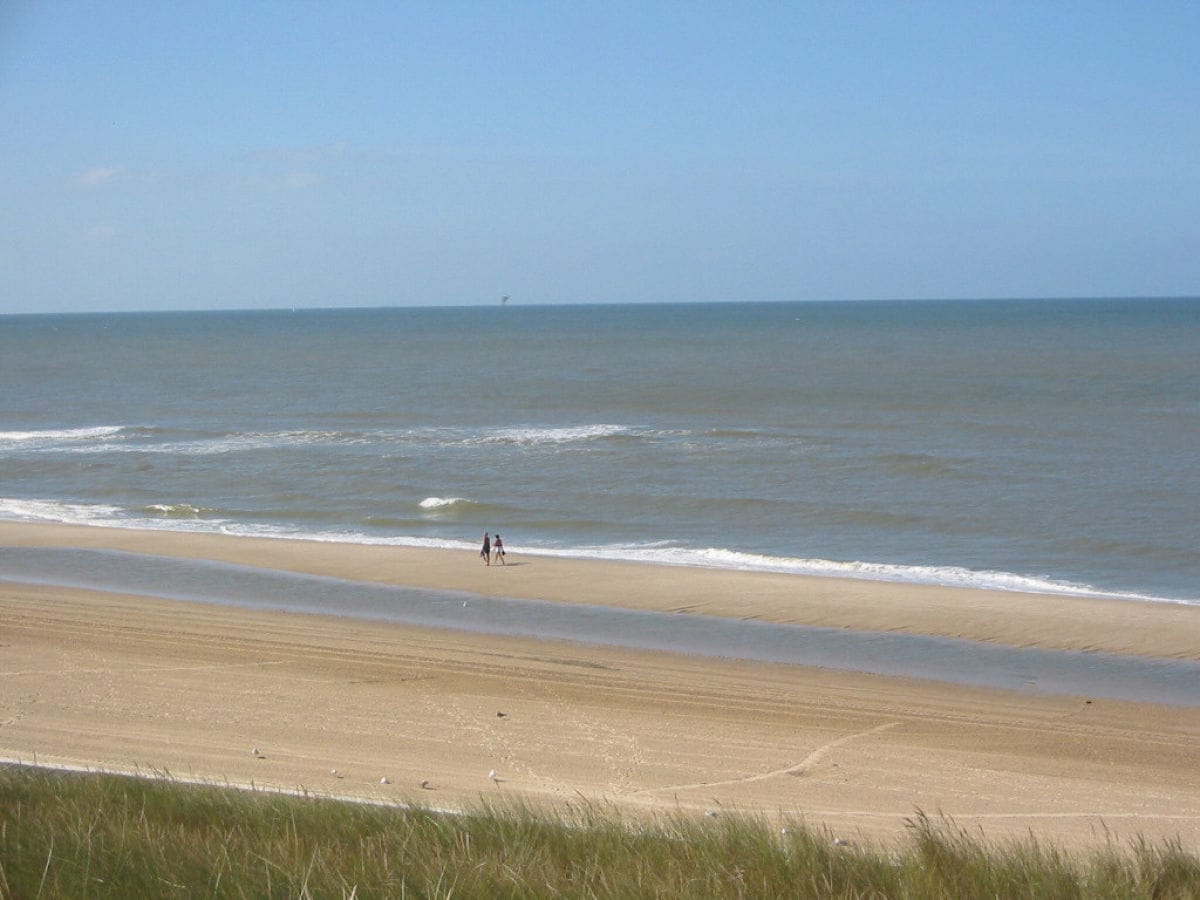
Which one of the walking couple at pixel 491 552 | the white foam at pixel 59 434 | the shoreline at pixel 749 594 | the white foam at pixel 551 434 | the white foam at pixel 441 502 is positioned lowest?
the shoreline at pixel 749 594

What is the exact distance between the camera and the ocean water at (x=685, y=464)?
2434cm

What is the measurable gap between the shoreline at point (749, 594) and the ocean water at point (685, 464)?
1.23 m

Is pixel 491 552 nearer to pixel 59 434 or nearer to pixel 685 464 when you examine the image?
pixel 685 464

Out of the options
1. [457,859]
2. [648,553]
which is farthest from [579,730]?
[648,553]

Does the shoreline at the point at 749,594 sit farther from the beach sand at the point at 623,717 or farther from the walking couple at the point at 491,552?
the walking couple at the point at 491,552

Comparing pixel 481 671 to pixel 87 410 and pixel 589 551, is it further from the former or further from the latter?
pixel 87 410

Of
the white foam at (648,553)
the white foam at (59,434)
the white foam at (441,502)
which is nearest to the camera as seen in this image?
the white foam at (648,553)

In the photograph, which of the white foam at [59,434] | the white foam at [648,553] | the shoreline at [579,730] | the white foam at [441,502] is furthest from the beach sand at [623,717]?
the white foam at [59,434]

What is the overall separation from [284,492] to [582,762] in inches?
852

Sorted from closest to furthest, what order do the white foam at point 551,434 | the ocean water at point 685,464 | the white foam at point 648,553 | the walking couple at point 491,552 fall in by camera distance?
the white foam at point 648,553
the walking couple at point 491,552
the ocean water at point 685,464
the white foam at point 551,434

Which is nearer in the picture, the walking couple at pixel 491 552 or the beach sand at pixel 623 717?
the beach sand at pixel 623 717

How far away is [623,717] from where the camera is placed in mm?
13219

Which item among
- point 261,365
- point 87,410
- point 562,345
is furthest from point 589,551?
point 562,345

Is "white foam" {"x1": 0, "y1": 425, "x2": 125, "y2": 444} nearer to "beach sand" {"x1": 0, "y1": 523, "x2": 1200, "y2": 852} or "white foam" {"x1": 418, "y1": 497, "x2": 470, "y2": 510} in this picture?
"white foam" {"x1": 418, "y1": 497, "x2": 470, "y2": 510}
